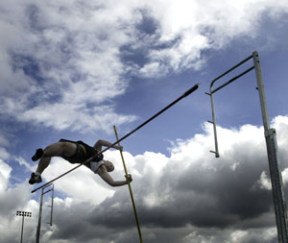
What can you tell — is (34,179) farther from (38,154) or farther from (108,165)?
(108,165)

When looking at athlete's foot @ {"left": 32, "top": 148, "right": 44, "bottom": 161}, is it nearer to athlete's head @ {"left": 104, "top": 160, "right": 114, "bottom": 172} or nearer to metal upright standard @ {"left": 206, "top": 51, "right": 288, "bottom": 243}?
athlete's head @ {"left": 104, "top": 160, "right": 114, "bottom": 172}

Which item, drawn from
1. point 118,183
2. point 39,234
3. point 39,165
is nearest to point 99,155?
point 118,183

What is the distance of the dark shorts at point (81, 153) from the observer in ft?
32.2

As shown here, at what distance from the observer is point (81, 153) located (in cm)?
986

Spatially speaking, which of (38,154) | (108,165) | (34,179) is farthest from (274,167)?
(34,179)

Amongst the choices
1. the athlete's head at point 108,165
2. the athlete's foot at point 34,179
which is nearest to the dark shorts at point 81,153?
the athlete's head at point 108,165

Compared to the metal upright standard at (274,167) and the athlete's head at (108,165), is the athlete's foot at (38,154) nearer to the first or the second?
the athlete's head at (108,165)

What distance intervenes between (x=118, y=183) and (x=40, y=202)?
11.6m

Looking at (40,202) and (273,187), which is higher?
(40,202)

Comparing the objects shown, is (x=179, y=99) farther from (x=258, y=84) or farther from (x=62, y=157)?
(x=62, y=157)

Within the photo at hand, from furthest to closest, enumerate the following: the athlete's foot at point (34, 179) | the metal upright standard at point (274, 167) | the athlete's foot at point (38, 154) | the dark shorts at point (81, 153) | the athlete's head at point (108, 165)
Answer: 1. the athlete's head at point (108, 165)
2. the dark shorts at point (81, 153)
3. the athlete's foot at point (34, 179)
4. the athlete's foot at point (38, 154)
5. the metal upright standard at point (274, 167)

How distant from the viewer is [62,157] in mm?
9836

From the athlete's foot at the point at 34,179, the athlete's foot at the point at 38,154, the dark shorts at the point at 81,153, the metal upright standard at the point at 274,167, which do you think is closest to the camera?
the metal upright standard at the point at 274,167

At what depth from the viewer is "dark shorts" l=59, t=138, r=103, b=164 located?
32.2 ft
